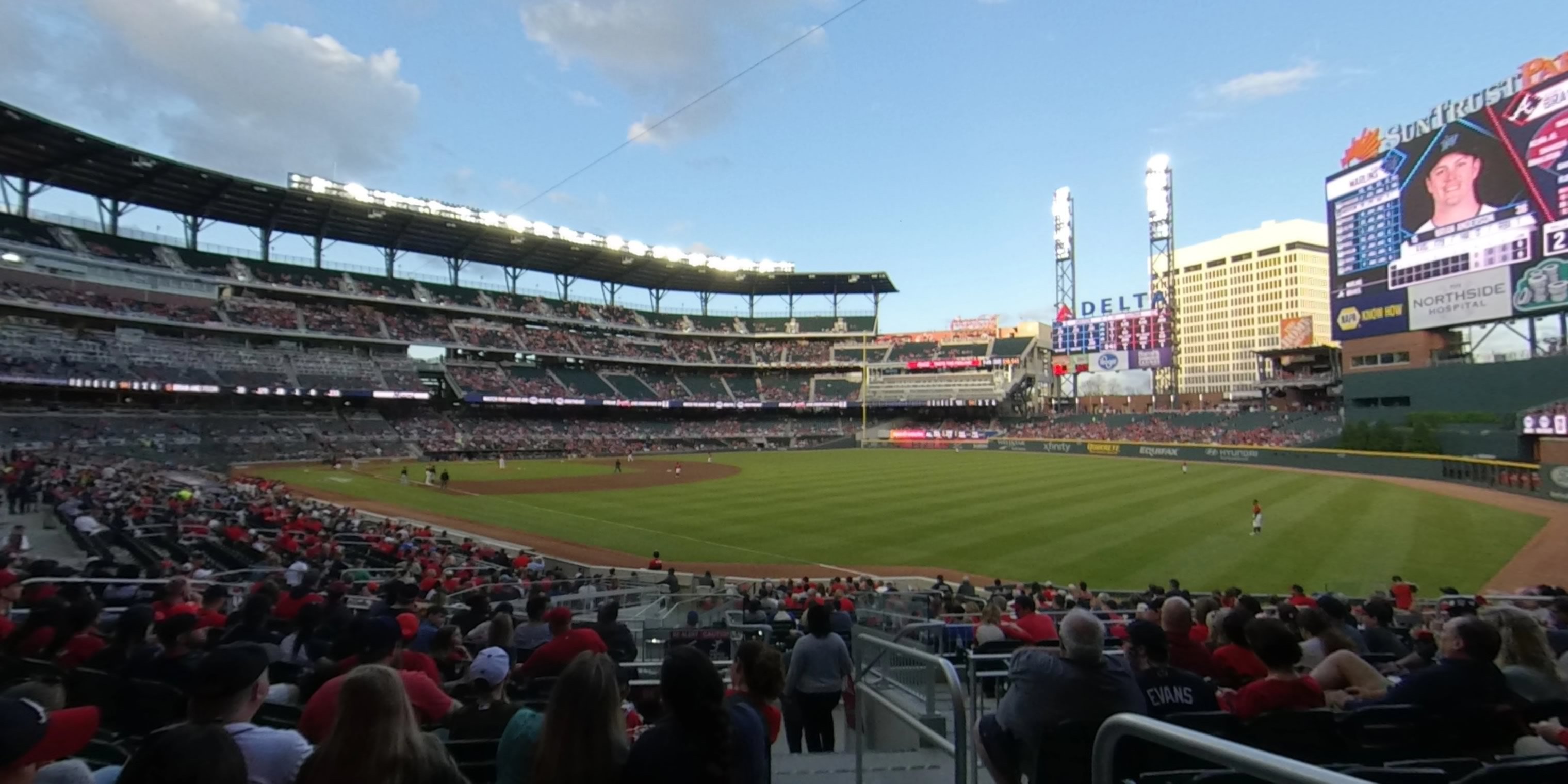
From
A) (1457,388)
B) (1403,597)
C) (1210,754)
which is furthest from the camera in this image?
(1457,388)

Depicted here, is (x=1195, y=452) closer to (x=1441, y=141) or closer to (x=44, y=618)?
(x=1441, y=141)

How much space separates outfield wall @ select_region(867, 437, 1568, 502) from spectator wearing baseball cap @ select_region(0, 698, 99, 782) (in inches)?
1679

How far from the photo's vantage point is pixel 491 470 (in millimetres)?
48844

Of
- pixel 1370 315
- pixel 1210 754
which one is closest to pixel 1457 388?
pixel 1370 315

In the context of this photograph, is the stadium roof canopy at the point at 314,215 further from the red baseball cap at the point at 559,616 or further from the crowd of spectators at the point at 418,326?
the red baseball cap at the point at 559,616

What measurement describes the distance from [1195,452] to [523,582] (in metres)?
51.0

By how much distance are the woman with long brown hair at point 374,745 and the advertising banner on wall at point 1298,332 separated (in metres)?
75.5

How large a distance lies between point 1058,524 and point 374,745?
26380 millimetres

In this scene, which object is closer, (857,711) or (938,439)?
(857,711)

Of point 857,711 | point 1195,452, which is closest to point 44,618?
point 857,711

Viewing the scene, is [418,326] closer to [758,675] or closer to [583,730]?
[758,675]

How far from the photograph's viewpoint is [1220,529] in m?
24.6

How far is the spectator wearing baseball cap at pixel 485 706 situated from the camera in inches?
152

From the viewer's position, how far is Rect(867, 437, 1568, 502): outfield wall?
1281 inches
